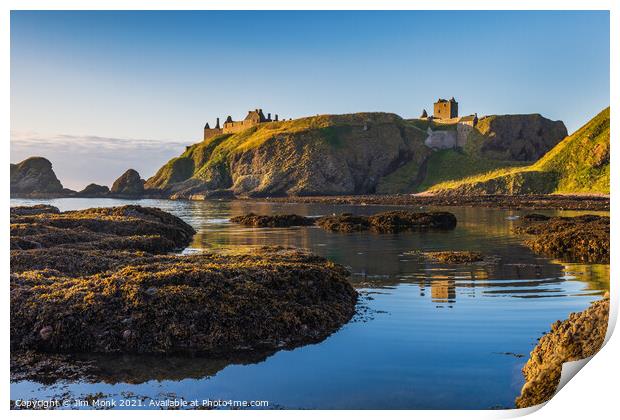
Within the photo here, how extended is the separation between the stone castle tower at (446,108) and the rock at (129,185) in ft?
279

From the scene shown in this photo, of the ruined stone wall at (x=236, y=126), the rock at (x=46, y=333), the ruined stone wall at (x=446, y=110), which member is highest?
the ruined stone wall at (x=446, y=110)

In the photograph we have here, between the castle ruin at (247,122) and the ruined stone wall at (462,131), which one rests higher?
the castle ruin at (247,122)

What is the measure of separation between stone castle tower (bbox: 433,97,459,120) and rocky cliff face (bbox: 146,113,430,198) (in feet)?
55.4

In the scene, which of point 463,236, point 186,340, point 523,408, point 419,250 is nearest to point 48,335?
point 186,340

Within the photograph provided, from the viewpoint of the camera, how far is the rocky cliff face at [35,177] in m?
113

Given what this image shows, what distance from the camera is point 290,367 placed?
9.99m

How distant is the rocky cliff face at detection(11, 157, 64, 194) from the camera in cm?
11319

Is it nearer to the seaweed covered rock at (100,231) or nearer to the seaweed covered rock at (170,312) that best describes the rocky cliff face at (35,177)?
the seaweed covered rock at (100,231)

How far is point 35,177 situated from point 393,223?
9601cm

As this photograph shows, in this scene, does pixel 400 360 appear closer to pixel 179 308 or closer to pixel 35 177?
pixel 179 308

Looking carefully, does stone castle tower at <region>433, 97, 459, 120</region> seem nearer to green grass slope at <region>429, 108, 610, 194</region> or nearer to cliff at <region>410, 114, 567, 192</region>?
cliff at <region>410, 114, 567, 192</region>

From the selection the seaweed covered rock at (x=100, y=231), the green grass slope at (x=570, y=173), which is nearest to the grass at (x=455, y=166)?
the green grass slope at (x=570, y=173)

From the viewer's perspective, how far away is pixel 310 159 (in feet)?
451
